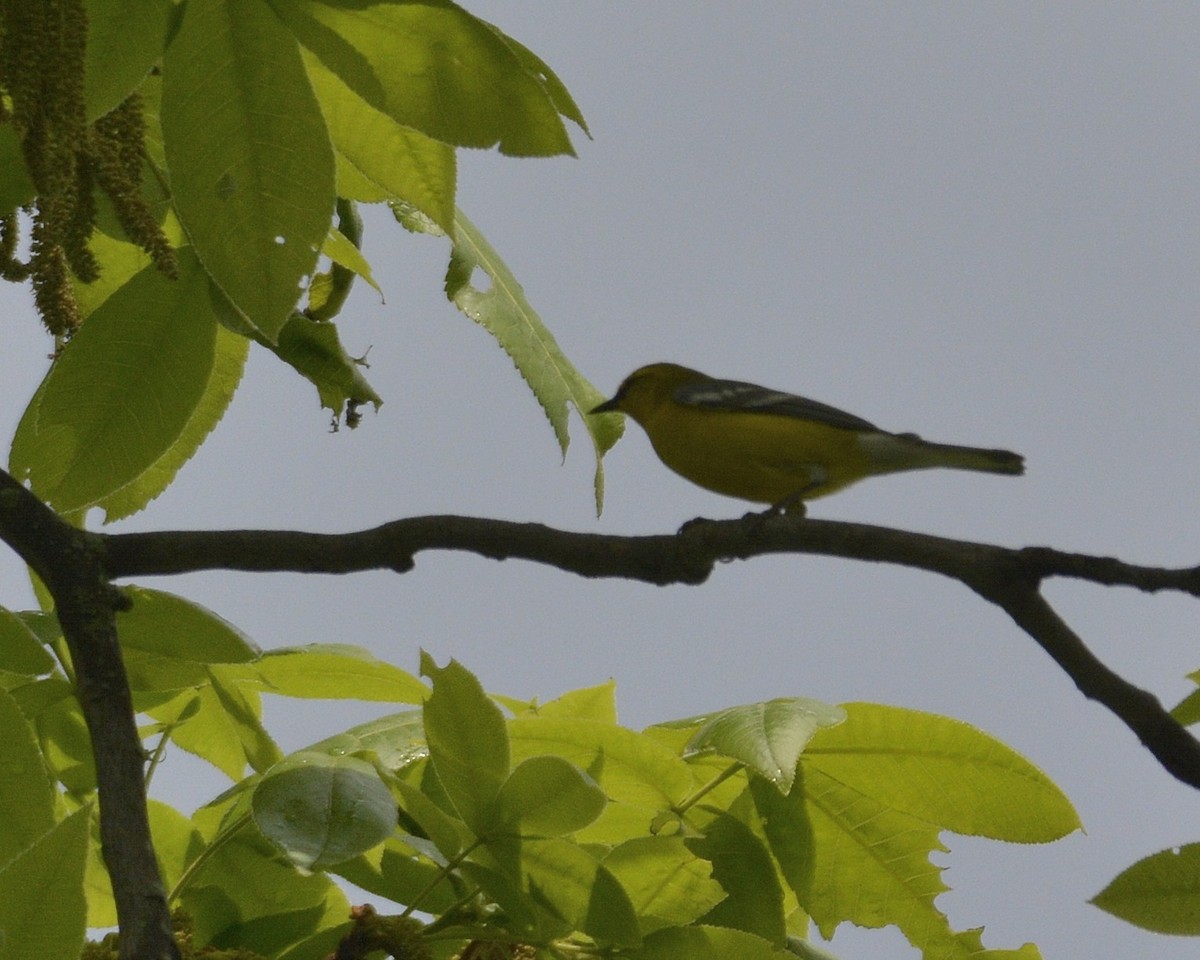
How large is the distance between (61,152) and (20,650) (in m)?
0.82

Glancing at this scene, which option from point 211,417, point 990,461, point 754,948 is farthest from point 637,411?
point 754,948

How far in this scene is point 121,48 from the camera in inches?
71.6

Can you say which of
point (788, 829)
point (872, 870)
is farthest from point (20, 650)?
point (872, 870)

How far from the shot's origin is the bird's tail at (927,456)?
5500mm

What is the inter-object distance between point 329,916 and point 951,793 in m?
1.07

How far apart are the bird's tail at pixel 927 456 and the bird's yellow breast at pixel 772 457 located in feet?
0.21

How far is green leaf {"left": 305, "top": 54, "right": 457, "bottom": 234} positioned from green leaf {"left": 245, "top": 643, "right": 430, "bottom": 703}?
32.3 inches

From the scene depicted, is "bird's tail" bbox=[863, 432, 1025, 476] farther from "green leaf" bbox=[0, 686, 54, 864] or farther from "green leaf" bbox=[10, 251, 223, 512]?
"green leaf" bbox=[0, 686, 54, 864]

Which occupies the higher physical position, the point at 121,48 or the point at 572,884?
the point at 121,48

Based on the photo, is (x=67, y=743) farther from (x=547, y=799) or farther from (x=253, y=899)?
(x=547, y=799)

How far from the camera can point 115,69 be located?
1816mm

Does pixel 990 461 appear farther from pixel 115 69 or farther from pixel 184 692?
pixel 115 69

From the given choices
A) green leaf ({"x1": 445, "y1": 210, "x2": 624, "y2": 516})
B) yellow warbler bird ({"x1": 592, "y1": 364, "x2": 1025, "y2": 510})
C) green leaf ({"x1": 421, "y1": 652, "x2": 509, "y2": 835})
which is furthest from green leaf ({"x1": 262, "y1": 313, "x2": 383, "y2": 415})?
yellow warbler bird ({"x1": 592, "y1": 364, "x2": 1025, "y2": 510})

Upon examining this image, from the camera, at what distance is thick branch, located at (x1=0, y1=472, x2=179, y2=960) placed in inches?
66.1
